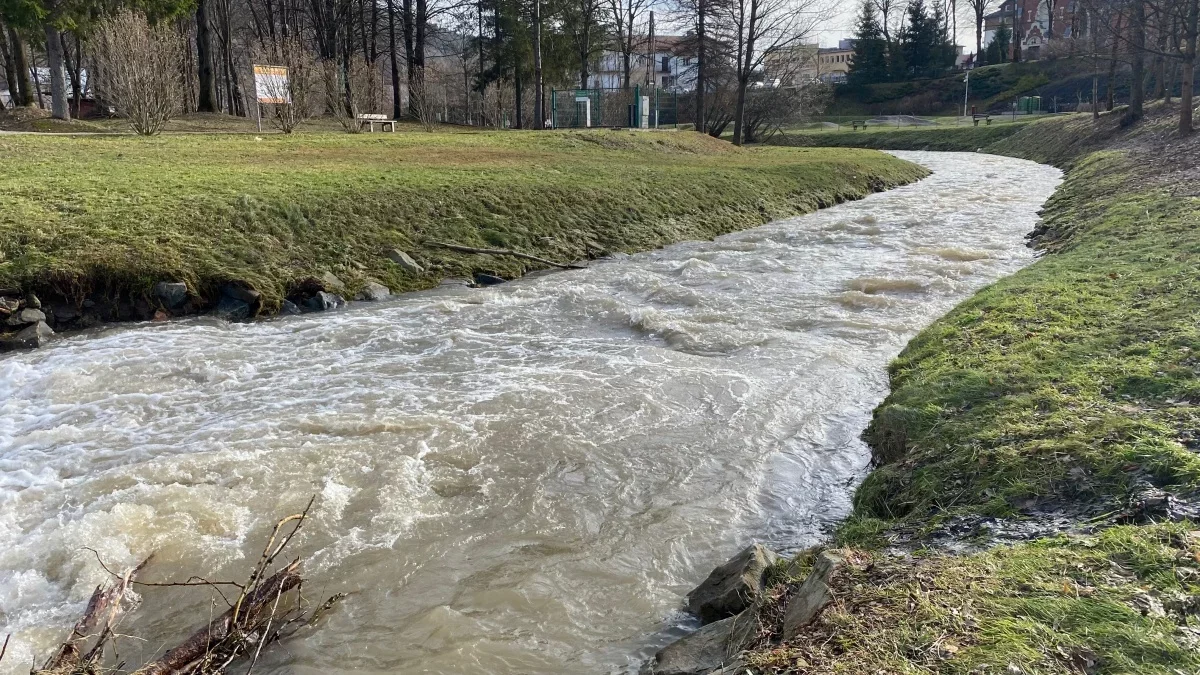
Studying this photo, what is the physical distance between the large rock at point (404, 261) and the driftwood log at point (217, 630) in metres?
7.97

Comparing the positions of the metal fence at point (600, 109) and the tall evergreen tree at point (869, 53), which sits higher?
the tall evergreen tree at point (869, 53)

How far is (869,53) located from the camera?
71750 mm

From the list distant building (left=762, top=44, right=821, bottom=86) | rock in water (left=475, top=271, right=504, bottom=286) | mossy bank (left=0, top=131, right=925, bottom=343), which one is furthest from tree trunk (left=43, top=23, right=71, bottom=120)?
distant building (left=762, top=44, right=821, bottom=86)

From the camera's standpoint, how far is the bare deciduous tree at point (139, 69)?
19000 millimetres

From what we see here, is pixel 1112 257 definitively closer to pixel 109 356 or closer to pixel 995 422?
pixel 995 422

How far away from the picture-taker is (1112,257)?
9258 millimetres

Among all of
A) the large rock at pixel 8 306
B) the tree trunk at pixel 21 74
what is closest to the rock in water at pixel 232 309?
the large rock at pixel 8 306

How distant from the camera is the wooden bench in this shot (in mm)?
25891

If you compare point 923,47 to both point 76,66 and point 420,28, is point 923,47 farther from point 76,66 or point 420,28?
point 76,66

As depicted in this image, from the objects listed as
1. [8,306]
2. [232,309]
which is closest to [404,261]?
[232,309]

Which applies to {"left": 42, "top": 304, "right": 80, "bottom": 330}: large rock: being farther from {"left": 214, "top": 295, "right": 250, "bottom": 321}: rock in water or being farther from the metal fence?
the metal fence

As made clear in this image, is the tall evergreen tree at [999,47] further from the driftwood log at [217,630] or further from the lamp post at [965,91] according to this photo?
the driftwood log at [217,630]

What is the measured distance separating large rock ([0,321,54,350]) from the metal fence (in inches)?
1053

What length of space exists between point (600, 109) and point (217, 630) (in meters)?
34.3
